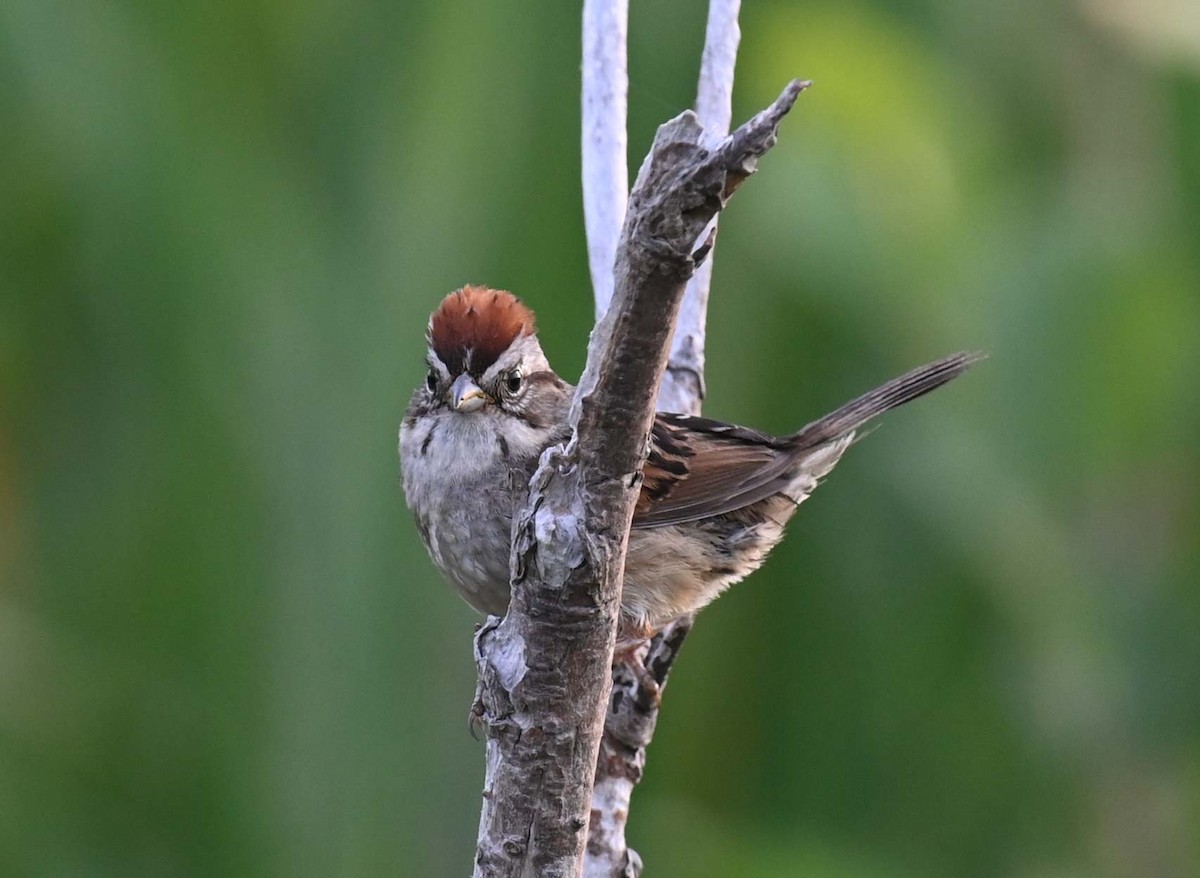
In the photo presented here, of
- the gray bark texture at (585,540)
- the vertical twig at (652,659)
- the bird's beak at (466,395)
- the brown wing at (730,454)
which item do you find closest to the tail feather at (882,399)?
Result: the brown wing at (730,454)

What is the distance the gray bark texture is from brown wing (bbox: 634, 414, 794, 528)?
34.2 inches

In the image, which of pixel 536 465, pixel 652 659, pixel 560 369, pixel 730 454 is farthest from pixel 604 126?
pixel 652 659

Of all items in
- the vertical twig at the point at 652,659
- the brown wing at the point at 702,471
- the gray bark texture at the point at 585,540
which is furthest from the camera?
the brown wing at the point at 702,471

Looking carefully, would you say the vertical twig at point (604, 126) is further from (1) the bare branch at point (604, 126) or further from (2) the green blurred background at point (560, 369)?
(2) the green blurred background at point (560, 369)

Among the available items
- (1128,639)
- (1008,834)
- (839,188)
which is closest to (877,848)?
(1008,834)

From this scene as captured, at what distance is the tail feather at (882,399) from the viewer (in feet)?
8.09

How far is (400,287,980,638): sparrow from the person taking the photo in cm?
224

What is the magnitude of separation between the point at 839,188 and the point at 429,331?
0.75 meters

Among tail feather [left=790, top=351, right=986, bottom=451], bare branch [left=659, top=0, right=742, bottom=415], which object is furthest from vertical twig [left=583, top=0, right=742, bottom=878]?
tail feather [left=790, top=351, right=986, bottom=451]

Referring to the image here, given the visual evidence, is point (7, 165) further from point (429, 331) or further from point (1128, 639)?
point (1128, 639)

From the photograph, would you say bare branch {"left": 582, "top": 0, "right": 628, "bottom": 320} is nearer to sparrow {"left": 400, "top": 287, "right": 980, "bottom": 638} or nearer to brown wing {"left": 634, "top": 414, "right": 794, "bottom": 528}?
sparrow {"left": 400, "top": 287, "right": 980, "bottom": 638}

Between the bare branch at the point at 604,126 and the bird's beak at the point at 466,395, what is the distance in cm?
22

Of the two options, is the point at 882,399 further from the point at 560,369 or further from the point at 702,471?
the point at 560,369

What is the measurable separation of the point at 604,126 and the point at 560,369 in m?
0.42
